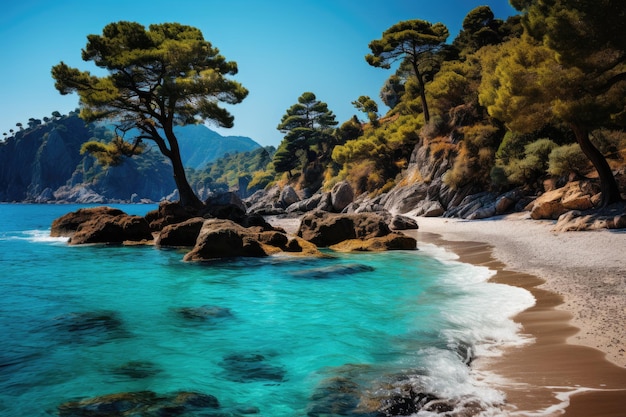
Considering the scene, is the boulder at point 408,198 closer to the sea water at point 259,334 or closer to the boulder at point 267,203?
the boulder at point 267,203

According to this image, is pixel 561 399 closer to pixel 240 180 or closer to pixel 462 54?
pixel 462 54

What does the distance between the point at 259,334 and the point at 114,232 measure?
17014 mm

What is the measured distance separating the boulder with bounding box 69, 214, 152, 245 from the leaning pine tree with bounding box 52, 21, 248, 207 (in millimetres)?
5958

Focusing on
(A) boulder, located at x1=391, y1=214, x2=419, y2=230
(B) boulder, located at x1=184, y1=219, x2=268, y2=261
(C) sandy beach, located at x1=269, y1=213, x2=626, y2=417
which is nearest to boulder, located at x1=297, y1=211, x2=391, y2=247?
(B) boulder, located at x1=184, y1=219, x2=268, y2=261

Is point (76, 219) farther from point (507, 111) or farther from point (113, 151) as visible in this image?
point (507, 111)

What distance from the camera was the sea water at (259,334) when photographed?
4.91 m

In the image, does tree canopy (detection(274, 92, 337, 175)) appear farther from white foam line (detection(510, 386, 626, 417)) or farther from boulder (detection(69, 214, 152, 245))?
white foam line (detection(510, 386, 626, 417))

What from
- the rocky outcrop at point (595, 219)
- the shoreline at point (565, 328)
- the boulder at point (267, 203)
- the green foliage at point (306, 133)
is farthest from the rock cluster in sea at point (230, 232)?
the green foliage at point (306, 133)

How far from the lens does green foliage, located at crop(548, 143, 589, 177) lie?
20.3 meters

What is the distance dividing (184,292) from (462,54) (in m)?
44.2

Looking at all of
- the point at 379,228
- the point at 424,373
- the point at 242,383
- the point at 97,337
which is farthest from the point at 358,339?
the point at 379,228

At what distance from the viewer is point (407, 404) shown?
428 centimetres

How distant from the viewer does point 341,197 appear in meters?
41.2

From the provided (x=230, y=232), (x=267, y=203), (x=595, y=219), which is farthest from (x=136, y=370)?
(x=267, y=203)
